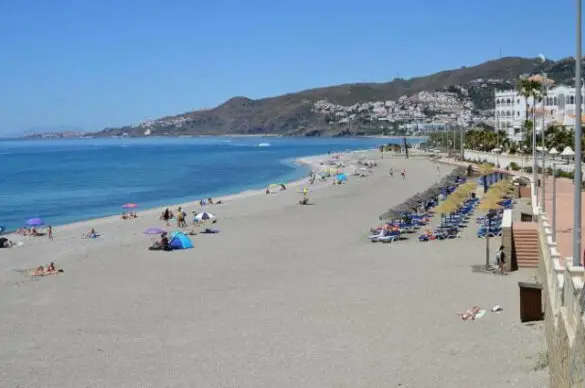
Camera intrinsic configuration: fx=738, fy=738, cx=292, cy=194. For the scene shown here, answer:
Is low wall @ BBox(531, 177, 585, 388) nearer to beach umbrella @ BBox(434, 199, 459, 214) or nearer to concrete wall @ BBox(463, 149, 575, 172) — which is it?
beach umbrella @ BBox(434, 199, 459, 214)

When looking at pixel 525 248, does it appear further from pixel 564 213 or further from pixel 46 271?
pixel 46 271

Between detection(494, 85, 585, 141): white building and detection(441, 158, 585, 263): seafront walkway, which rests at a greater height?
detection(494, 85, 585, 141): white building

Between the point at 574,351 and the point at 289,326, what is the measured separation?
9.46 m

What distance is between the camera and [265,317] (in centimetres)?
1677

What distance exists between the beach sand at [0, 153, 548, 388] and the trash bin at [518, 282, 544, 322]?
33cm

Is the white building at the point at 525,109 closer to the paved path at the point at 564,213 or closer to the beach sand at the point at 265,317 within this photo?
the paved path at the point at 564,213

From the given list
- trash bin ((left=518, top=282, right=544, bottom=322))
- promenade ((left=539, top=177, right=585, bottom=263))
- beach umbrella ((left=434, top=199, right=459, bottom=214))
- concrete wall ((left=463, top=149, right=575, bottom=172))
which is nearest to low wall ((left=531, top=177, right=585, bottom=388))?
promenade ((left=539, top=177, right=585, bottom=263))

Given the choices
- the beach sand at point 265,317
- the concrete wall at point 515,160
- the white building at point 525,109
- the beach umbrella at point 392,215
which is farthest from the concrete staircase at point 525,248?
the white building at point 525,109

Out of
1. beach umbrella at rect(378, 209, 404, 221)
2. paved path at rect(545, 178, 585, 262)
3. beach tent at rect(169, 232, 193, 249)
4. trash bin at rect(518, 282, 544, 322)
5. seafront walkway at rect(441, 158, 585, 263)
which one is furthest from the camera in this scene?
beach umbrella at rect(378, 209, 404, 221)

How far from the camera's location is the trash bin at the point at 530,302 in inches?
529

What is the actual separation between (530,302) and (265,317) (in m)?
5.94

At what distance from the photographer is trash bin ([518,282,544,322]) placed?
13.4m

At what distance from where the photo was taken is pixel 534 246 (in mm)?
19859

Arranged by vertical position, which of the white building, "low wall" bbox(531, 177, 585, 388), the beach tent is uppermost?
the white building
